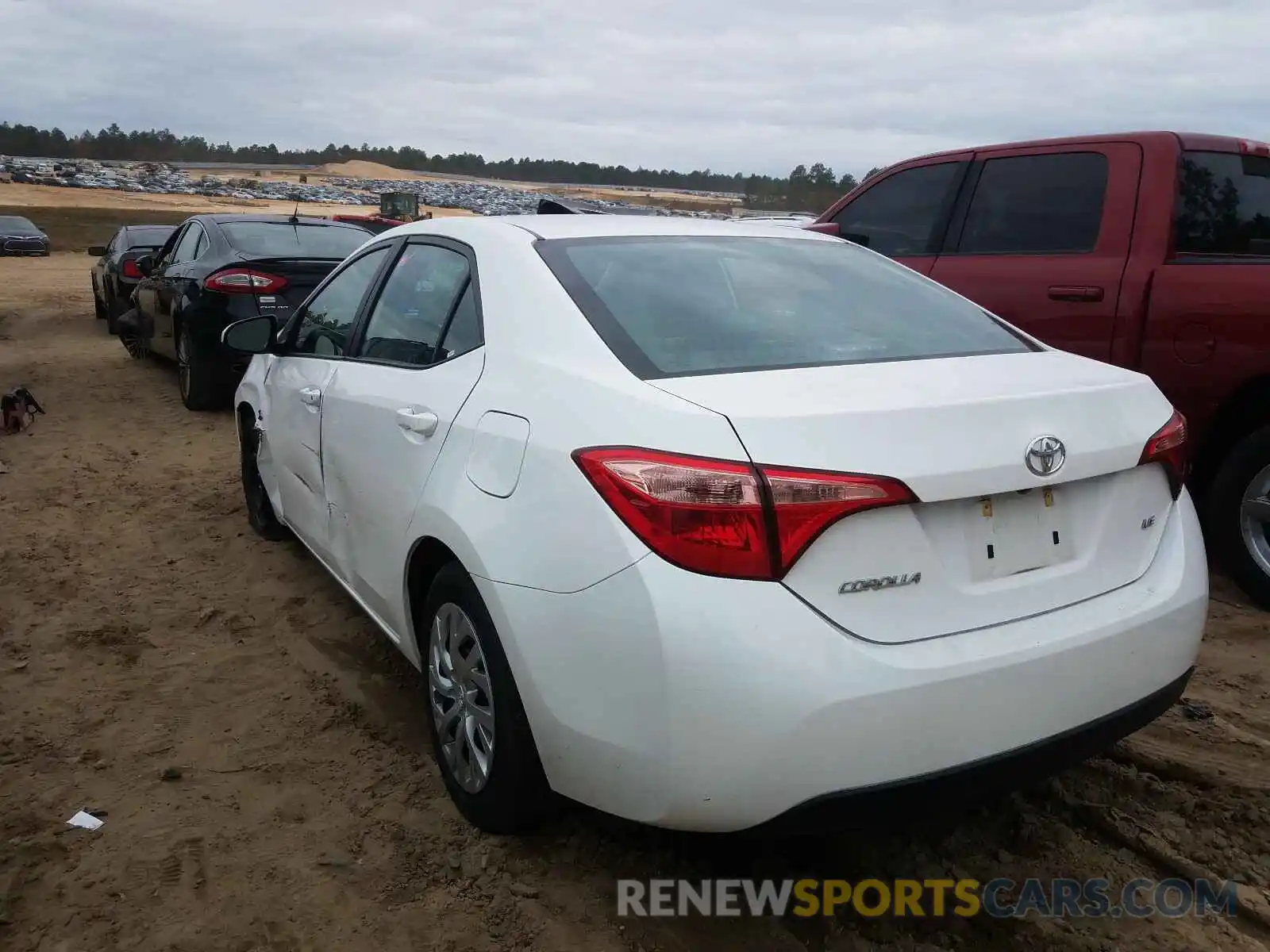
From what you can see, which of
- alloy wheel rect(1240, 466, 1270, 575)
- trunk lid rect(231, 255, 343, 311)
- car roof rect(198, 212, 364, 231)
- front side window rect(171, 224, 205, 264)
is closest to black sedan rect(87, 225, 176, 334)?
front side window rect(171, 224, 205, 264)

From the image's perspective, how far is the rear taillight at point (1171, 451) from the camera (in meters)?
2.39

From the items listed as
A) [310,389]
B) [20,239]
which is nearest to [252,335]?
[310,389]

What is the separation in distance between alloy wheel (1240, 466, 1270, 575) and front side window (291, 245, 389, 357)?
3567mm

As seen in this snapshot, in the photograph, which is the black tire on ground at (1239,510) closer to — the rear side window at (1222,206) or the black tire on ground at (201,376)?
the rear side window at (1222,206)

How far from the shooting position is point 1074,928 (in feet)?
A: 7.62

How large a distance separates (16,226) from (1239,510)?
3111cm

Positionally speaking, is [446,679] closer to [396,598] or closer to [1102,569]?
[396,598]

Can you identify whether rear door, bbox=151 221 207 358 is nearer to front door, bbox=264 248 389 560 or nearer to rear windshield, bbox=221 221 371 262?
rear windshield, bbox=221 221 371 262

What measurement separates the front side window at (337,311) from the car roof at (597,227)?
279 mm

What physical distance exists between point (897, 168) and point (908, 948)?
4672 millimetres

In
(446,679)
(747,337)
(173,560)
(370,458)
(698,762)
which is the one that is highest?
(747,337)

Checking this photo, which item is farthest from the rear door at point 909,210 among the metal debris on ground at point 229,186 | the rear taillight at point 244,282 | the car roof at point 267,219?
the metal debris on ground at point 229,186

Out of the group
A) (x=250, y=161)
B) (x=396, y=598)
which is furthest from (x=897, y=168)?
(x=250, y=161)

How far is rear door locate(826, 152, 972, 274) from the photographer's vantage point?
17.9 feet
